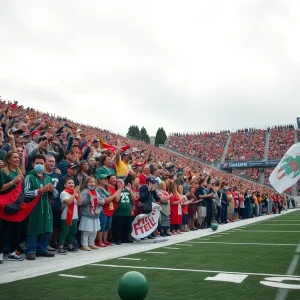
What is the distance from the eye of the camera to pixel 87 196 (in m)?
8.83

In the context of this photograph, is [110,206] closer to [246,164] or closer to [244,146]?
[246,164]

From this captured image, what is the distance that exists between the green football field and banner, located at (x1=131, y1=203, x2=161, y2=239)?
1986 mm

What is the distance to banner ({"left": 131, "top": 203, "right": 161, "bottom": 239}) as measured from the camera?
10.5m

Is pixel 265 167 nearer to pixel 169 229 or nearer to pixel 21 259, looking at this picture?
pixel 169 229

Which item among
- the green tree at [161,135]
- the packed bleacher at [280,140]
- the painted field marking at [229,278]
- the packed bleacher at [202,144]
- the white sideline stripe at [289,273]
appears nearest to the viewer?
the white sideline stripe at [289,273]

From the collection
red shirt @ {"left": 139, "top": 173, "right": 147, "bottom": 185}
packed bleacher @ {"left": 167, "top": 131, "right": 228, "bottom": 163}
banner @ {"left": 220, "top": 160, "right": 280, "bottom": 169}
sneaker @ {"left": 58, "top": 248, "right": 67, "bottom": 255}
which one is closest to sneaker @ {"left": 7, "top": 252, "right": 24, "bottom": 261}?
sneaker @ {"left": 58, "top": 248, "right": 67, "bottom": 255}

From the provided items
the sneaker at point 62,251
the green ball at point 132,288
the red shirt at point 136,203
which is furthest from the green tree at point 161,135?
the green ball at point 132,288

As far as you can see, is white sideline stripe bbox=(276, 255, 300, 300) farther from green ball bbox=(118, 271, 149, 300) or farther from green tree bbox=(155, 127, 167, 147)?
green tree bbox=(155, 127, 167, 147)

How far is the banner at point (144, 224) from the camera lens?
10.5m

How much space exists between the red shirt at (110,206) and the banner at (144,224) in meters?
0.87

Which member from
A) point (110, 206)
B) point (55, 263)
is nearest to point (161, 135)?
point (110, 206)

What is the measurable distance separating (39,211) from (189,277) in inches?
124

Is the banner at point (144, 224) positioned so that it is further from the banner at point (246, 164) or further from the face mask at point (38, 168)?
the banner at point (246, 164)

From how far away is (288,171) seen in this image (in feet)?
39.0
